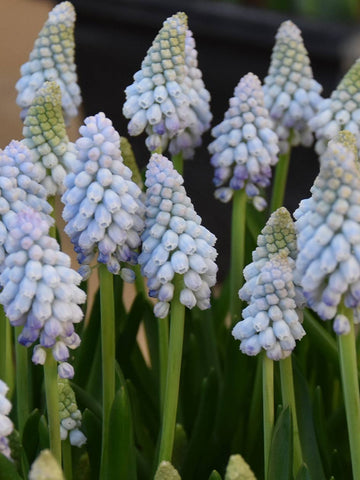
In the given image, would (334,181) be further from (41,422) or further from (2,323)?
(2,323)

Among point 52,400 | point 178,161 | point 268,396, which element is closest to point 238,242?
point 178,161

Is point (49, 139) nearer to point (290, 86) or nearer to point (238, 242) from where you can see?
point (238, 242)

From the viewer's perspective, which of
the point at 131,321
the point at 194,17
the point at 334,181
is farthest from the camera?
the point at 194,17

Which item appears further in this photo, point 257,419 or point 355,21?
point 355,21

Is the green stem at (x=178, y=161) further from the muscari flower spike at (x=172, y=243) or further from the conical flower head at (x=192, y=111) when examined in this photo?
the muscari flower spike at (x=172, y=243)

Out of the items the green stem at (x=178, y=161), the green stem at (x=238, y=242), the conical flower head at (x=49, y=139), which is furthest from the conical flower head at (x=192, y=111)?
the conical flower head at (x=49, y=139)

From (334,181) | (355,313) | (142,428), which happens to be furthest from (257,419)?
(334,181)
